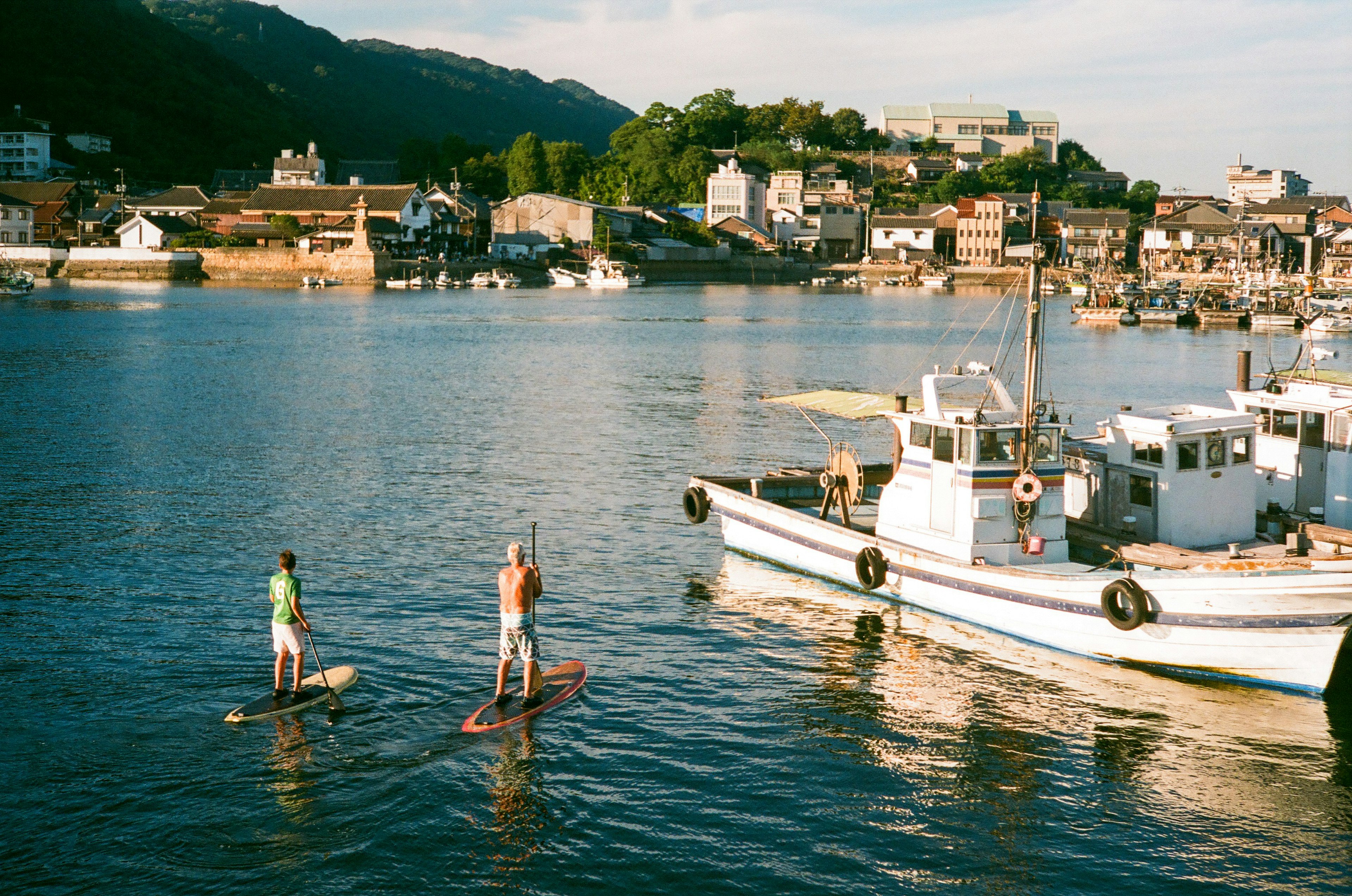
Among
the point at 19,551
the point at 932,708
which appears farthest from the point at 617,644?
the point at 19,551

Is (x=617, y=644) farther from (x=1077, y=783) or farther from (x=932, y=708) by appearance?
(x=1077, y=783)

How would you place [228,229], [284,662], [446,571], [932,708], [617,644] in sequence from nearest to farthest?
[284,662], [932,708], [617,644], [446,571], [228,229]

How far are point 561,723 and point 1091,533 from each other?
11809mm

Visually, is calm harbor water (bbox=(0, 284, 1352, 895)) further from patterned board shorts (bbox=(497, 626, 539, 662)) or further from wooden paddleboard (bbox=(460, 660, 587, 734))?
patterned board shorts (bbox=(497, 626, 539, 662))

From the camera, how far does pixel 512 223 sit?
582 feet

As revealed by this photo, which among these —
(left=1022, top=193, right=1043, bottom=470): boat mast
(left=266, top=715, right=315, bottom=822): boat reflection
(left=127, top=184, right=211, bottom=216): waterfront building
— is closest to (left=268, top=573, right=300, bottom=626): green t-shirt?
(left=266, top=715, right=315, bottom=822): boat reflection

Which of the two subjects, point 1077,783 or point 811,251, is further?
point 811,251

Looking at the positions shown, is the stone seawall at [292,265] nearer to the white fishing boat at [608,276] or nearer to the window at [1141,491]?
the white fishing boat at [608,276]

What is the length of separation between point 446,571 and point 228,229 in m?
151

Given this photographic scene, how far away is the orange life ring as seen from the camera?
866 inches

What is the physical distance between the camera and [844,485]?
86.5 ft

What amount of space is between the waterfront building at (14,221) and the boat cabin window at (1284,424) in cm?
17115

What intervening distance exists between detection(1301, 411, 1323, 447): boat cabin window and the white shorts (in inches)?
781

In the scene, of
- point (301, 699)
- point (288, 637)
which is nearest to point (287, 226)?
point (301, 699)
